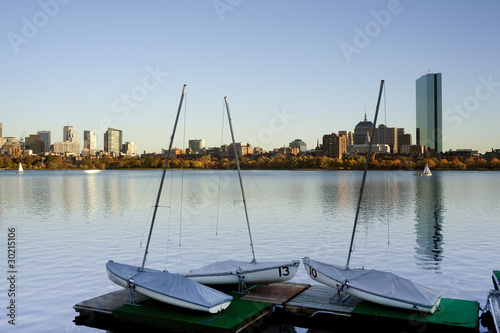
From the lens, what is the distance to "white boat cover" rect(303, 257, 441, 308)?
16125mm

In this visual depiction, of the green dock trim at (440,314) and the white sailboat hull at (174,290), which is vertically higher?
the white sailboat hull at (174,290)

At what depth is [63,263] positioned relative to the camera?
2812 centimetres

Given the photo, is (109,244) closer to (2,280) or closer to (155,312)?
(2,280)

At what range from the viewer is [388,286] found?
55.1 ft

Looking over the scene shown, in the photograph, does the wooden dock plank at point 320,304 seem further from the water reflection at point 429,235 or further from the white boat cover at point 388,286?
the water reflection at point 429,235

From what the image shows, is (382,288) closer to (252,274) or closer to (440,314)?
(440,314)

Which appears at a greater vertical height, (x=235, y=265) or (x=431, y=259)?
(x=235, y=265)

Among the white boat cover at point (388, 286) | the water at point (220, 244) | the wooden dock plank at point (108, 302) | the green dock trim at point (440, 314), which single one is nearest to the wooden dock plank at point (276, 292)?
the white boat cover at point (388, 286)

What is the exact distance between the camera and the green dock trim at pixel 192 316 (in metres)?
15.3

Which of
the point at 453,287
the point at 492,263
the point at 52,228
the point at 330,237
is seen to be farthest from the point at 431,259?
the point at 52,228

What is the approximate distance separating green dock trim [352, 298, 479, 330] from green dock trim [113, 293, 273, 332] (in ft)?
10.7

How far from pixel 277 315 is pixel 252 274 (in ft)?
5.75

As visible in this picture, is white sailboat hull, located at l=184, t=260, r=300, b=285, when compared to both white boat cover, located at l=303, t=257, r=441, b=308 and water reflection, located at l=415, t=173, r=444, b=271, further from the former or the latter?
water reflection, located at l=415, t=173, r=444, b=271

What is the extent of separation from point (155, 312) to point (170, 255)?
14382 millimetres
